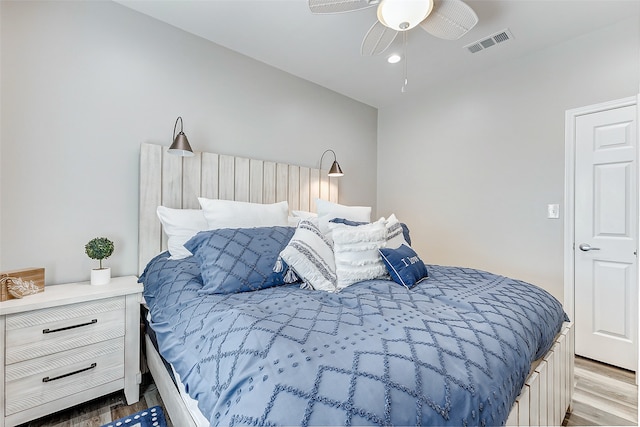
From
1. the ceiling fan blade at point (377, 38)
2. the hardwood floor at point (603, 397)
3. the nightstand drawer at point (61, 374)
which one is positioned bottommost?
the hardwood floor at point (603, 397)

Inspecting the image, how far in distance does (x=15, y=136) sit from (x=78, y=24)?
0.85 metres

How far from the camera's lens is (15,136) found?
1.72 metres

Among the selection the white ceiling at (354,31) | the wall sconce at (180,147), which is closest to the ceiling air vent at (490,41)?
the white ceiling at (354,31)

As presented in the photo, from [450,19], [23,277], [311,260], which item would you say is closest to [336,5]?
[450,19]

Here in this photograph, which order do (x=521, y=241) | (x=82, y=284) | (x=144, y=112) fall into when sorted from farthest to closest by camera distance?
(x=521, y=241)
(x=144, y=112)
(x=82, y=284)

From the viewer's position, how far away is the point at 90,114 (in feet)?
6.42

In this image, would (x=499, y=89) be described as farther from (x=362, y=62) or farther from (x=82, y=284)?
(x=82, y=284)

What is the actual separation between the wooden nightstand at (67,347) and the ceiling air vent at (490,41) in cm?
325

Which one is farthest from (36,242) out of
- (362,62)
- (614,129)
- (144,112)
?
(614,129)

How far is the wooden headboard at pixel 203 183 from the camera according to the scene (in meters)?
2.12

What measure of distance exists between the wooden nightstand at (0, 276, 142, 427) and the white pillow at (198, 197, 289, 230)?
61cm

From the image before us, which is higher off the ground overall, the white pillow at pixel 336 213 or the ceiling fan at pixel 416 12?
the ceiling fan at pixel 416 12

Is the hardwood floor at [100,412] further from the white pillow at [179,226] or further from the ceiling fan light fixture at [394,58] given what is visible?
the ceiling fan light fixture at [394,58]

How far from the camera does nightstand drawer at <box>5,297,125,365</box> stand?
1.41 meters
